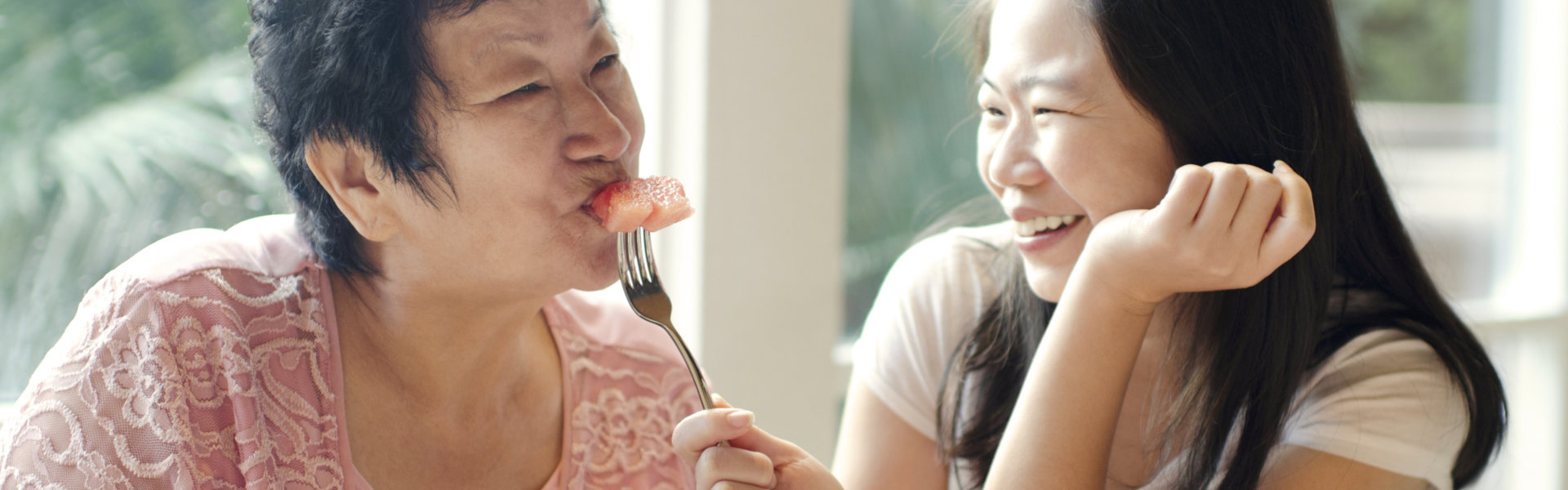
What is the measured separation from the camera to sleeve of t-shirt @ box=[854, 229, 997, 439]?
1468 millimetres

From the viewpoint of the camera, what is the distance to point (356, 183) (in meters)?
1.06

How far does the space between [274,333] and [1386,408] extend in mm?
1174

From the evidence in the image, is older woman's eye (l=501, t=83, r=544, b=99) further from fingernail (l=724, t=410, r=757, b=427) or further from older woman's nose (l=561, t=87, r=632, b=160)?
fingernail (l=724, t=410, r=757, b=427)

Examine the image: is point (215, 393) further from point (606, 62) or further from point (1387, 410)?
point (1387, 410)

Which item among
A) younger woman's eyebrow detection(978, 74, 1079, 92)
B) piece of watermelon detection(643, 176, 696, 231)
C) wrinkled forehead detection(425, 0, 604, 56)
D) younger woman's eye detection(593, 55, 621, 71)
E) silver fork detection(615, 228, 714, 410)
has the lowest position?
silver fork detection(615, 228, 714, 410)

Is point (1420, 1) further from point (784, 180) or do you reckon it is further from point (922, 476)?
point (922, 476)

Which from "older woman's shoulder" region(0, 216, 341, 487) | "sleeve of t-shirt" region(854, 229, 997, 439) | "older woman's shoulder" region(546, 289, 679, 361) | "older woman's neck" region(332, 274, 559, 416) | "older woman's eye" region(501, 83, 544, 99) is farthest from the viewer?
"sleeve of t-shirt" region(854, 229, 997, 439)

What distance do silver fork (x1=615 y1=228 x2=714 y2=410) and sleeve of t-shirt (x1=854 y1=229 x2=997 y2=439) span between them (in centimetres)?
45

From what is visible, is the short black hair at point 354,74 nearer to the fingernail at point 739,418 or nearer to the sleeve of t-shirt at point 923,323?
the fingernail at point 739,418

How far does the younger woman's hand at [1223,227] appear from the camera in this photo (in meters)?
1.04

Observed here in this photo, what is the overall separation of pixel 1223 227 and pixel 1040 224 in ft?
0.79

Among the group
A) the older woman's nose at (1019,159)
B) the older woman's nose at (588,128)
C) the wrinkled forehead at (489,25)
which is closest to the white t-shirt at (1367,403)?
the older woman's nose at (1019,159)

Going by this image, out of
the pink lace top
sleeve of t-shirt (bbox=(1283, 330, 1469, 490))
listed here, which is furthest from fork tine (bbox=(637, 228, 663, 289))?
sleeve of t-shirt (bbox=(1283, 330, 1469, 490))

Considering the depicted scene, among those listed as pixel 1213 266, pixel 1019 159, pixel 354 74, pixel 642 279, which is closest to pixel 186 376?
pixel 354 74
